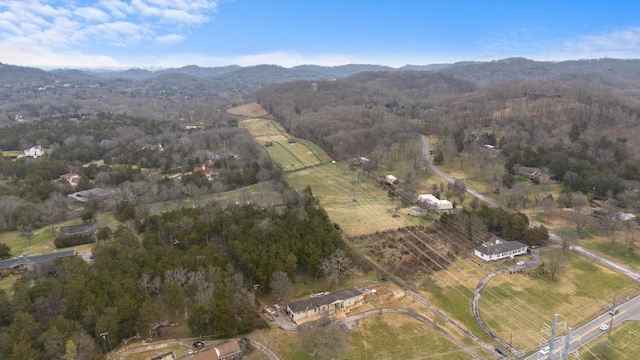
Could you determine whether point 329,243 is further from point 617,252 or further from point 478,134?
point 478,134

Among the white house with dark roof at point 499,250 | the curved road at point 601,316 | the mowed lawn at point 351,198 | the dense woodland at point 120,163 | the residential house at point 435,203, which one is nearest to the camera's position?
the curved road at point 601,316

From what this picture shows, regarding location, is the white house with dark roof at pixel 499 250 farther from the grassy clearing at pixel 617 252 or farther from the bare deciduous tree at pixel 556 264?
the grassy clearing at pixel 617 252

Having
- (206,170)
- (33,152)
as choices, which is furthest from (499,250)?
(33,152)

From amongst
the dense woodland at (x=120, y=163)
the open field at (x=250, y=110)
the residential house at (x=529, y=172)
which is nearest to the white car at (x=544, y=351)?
the residential house at (x=529, y=172)

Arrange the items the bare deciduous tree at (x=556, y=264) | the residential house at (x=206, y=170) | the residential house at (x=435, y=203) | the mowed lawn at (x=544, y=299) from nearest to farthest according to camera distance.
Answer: the mowed lawn at (x=544, y=299), the bare deciduous tree at (x=556, y=264), the residential house at (x=435, y=203), the residential house at (x=206, y=170)

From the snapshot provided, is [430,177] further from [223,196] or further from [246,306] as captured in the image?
[246,306]

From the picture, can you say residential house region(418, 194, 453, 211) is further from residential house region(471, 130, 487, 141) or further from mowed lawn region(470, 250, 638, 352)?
residential house region(471, 130, 487, 141)

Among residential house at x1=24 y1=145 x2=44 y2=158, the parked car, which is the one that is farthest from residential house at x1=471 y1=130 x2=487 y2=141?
residential house at x1=24 y1=145 x2=44 y2=158
